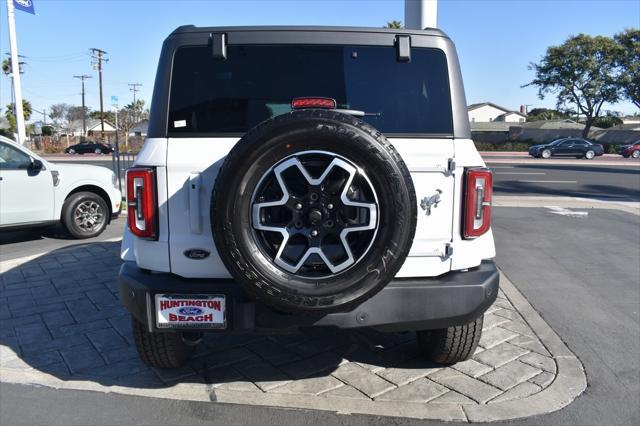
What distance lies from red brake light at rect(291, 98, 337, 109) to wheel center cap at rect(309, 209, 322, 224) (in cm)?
63

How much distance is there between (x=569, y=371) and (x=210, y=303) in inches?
99.3

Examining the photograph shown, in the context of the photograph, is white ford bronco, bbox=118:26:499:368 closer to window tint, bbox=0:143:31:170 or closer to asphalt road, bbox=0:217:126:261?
asphalt road, bbox=0:217:126:261

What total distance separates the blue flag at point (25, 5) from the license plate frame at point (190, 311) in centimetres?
1561

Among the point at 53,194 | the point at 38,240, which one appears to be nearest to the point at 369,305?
the point at 53,194

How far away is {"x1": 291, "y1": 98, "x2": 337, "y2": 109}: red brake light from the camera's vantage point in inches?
114

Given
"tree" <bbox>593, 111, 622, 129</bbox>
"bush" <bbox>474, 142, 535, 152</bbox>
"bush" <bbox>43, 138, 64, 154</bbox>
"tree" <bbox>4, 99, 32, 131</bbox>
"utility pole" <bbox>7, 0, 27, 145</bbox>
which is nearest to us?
"utility pole" <bbox>7, 0, 27, 145</bbox>

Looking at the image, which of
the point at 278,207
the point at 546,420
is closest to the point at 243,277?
the point at 278,207

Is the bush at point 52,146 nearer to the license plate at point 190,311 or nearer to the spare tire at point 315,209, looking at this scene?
the license plate at point 190,311

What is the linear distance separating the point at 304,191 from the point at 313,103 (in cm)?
53

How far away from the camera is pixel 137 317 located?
3.00m

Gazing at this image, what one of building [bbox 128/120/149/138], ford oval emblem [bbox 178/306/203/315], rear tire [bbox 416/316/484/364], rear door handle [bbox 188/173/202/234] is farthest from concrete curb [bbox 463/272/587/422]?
building [bbox 128/120/149/138]

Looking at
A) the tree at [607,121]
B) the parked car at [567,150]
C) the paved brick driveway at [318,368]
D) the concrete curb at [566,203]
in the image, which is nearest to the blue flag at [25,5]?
the paved brick driveway at [318,368]

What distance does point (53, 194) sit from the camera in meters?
7.73

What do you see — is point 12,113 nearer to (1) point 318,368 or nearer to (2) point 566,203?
(2) point 566,203
